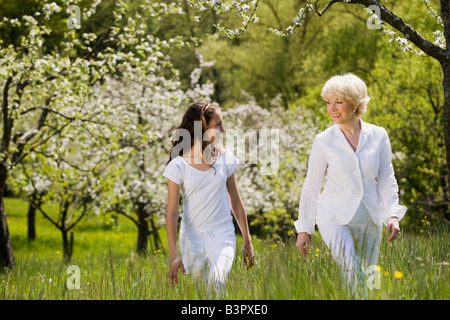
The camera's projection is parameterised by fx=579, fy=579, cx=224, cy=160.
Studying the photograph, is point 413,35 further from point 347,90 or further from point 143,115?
point 143,115

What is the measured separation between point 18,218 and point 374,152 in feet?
80.0

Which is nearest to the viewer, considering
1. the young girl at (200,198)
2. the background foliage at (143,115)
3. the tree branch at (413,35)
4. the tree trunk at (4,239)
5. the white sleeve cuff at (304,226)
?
the white sleeve cuff at (304,226)

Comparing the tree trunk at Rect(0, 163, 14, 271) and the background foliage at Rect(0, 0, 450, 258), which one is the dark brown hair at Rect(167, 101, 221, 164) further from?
the tree trunk at Rect(0, 163, 14, 271)

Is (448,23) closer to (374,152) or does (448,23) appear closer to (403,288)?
(374,152)

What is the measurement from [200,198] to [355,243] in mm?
1132

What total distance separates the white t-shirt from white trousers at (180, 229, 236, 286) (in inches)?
1.7

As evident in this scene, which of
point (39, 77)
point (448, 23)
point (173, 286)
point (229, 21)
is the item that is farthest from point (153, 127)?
point (229, 21)

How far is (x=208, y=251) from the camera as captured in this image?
4012 mm

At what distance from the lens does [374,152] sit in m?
3.85

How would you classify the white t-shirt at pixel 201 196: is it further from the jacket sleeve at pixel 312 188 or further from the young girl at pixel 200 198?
the jacket sleeve at pixel 312 188

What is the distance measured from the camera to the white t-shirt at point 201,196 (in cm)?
407

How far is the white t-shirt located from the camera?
4.07 meters

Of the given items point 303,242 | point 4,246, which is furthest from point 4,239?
point 303,242

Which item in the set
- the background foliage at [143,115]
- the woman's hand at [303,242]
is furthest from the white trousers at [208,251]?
the background foliage at [143,115]
